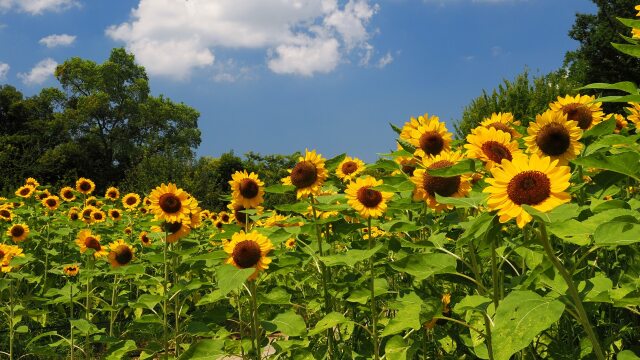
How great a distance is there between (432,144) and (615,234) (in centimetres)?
160

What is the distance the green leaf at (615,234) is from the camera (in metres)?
1.26

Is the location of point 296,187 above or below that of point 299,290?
above

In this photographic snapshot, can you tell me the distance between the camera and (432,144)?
2840 millimetres

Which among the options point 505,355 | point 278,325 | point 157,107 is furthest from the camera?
point 157,107

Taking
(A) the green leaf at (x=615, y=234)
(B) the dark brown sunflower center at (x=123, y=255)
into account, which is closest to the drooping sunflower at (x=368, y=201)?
(A) the green leaf at (x=615, y=234)

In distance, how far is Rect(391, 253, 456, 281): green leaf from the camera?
1933mm

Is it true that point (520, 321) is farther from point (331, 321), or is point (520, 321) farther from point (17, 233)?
point (17, 233)

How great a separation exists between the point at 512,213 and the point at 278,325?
1.53 metres

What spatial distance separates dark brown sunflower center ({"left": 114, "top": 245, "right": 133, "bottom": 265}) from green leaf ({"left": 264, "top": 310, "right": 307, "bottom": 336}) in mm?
2055

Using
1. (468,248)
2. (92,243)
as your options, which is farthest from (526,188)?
(92,243)

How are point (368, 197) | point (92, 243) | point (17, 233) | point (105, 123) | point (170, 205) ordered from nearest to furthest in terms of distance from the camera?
point (368, 197) → point (170, 205) → point (92, 243) → point (17, 233) → point (105, 123)

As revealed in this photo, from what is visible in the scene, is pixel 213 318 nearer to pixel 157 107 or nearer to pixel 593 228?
pixel 593 228

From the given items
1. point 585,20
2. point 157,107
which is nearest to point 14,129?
point 157,107

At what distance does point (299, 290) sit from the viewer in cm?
481
